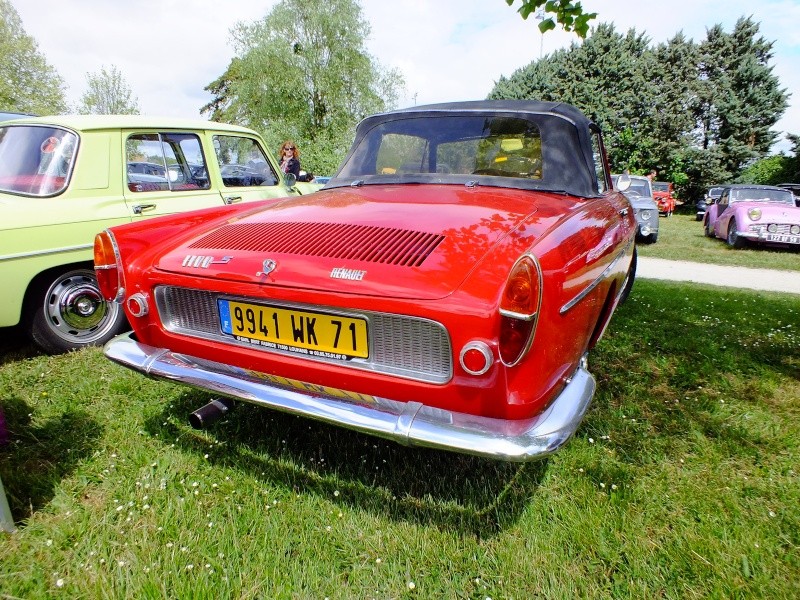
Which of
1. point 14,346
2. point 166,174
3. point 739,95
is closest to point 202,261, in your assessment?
point 166,174

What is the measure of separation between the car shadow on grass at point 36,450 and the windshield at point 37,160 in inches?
57.3

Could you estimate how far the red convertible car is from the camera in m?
1.68

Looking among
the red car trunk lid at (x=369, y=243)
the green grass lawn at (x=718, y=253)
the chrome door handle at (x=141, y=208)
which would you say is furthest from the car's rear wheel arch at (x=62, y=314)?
the green grass lawn at (x=718, y=253)

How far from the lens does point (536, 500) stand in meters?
2.17

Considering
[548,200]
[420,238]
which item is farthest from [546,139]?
[420,238]

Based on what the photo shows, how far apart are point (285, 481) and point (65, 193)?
2.63 m

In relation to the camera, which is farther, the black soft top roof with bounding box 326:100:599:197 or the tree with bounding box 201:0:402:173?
the tree with bounding box 201:0:402:173

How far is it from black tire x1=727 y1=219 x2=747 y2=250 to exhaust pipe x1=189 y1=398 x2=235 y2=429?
11.5 m

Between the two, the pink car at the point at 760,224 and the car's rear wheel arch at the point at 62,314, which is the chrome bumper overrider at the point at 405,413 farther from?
the pink car at the point at 760,224

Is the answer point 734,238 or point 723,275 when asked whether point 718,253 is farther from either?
point 723,275

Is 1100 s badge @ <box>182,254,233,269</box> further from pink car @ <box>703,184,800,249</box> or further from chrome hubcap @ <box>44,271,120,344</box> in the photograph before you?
pink car @ <box>703,184,800,249</box>

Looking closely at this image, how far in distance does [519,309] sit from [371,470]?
116 cm

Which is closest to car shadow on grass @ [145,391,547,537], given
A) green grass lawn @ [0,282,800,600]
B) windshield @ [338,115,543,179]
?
green grass lawn @ [0,282,800,600]

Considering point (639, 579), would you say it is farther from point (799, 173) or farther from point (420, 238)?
point (799, 173)
